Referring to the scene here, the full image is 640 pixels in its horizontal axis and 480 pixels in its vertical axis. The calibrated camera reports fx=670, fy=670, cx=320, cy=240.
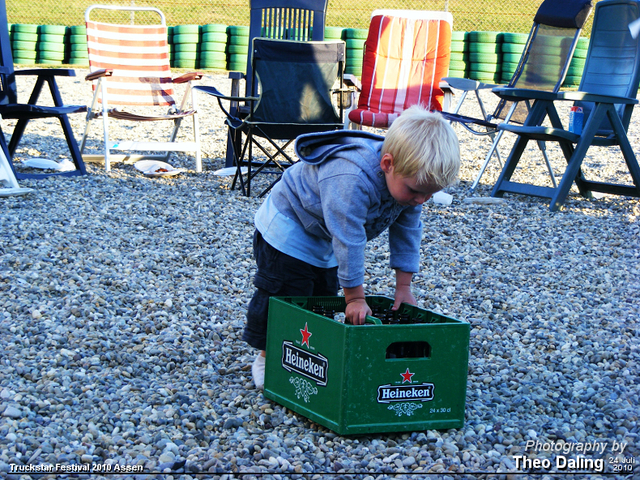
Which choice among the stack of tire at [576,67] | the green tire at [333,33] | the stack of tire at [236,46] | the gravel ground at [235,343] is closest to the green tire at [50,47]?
the stack of tire at [236,46]

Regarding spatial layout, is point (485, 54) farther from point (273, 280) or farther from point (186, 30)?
point (273, 280)

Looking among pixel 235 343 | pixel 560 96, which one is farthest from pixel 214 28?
pixel 235 343

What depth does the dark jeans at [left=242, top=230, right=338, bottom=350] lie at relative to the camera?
2068 millimetres

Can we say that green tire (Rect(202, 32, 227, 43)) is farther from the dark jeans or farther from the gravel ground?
the dark jeans

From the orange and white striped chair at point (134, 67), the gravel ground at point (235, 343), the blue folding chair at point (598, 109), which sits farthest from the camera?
the orange and white striped chair at point (134, 67)

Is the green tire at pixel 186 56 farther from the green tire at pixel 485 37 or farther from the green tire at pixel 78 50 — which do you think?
the green tire at pixel 485 37

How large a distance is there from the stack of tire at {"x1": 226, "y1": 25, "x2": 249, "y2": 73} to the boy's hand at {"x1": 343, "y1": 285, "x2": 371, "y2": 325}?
12.1 m

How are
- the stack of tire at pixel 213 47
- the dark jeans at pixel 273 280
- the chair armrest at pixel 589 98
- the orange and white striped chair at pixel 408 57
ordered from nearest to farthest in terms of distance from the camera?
the dark jeans at pixel 273 280 → the chair armrest at pixel 589 98 → the orange and white striped chair at pixel 408 57 → the stack of tire at pixel 213 47

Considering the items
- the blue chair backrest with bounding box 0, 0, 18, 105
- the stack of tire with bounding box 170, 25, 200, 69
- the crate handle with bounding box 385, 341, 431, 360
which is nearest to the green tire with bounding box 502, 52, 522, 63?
the stack of tire with bounding box 170, 25, 200, 69

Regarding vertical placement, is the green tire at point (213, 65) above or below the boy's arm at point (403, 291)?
above

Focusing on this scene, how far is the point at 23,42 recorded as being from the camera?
13.1 meters

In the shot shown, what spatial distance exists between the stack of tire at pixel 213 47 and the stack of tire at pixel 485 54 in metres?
4.92

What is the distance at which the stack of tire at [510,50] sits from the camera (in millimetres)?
13047

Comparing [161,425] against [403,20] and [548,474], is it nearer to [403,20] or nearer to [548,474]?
[548,474]
